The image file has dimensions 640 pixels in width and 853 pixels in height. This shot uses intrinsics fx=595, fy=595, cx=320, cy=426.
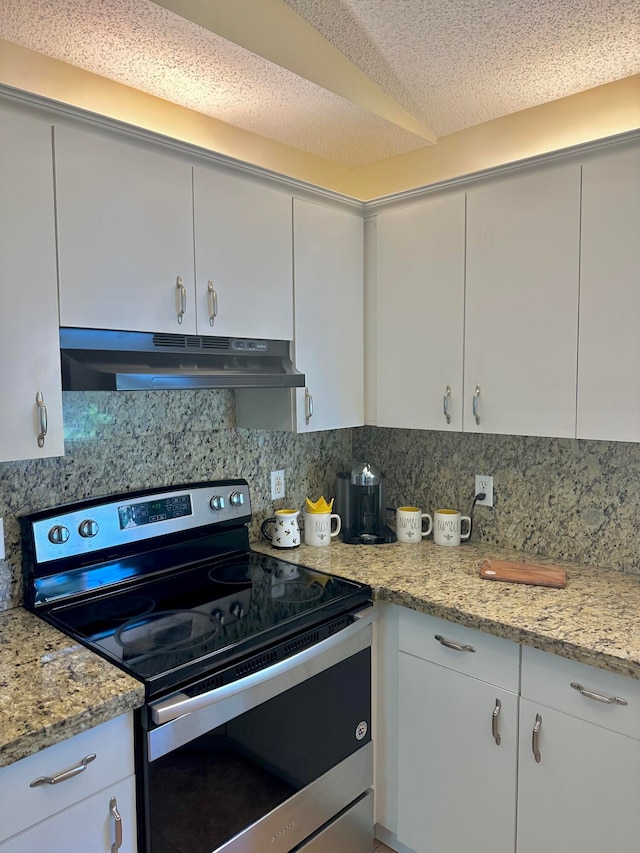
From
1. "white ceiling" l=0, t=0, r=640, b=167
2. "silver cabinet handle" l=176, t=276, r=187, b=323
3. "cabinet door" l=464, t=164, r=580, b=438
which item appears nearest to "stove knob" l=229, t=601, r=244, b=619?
"silver cabinet handle" l=176, t=276, r=187, b=323

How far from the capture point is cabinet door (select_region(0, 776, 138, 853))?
45.1 inches

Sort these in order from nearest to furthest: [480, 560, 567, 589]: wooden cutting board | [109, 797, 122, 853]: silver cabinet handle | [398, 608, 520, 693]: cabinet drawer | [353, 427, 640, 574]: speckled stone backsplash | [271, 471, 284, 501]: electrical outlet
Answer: [109, 797, 122, 853]: silver cabinet handle
[398, 608, 520, 693]: cabinet drawer
[480, 560, 567, 589]: wooden cutting board
[353, 427, 640, 574]: speckled stone backsplash
[271, 471, 284, 501]: electrical outlet

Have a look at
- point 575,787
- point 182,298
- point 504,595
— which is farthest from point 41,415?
point 575,787

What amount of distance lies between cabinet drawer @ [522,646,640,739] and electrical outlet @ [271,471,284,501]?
44.9 inches

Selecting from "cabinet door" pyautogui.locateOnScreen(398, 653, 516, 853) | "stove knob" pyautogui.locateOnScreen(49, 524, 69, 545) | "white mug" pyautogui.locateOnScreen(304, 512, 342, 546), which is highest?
"stove knob" pyautogui.locateOnScreen(49, 524, 69, 545)

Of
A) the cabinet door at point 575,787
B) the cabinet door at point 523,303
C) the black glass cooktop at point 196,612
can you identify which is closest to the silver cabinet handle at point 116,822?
the black glass cooktop at point 196,612

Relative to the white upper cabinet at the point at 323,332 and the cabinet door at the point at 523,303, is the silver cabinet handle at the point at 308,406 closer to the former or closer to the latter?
the white upper cabinet at the point at 323,332

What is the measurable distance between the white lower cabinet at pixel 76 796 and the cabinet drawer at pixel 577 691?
1.00 m

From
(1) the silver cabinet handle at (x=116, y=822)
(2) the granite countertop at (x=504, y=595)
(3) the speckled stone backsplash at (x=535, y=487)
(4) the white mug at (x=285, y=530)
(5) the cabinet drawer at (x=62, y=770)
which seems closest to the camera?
(5) the cabinet drawer at (x=62, y=770)

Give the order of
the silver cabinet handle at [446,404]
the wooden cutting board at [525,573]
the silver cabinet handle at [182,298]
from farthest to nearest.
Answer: the silver cabinet handle at [446,404], the wooden cutting board at [525,573], the silver cabinet handle at [182,298]

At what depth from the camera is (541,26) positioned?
5.14 feet

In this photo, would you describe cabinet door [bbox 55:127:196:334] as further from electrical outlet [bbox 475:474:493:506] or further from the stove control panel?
electrical outlet [bbox 475:474:493:506]

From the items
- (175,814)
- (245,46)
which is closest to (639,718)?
(175,814)

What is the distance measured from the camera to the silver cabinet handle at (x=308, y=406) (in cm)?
212
